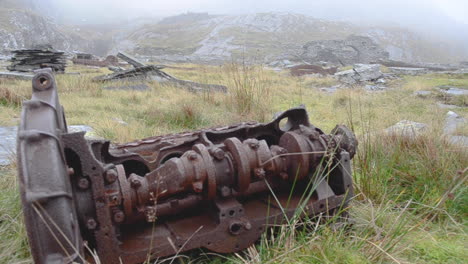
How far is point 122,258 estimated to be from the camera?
64.6 inches

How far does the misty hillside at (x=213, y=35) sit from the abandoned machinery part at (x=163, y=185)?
165 feet

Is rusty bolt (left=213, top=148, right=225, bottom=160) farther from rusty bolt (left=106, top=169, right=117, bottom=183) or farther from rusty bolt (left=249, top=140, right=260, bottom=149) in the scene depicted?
rusty bolt (left=106, top=169, right=117, bottom=183)

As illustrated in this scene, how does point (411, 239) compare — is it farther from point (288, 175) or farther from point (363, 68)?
point (363, 68)

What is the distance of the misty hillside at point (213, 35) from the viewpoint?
193 ft

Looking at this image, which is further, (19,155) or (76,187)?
(76,187)

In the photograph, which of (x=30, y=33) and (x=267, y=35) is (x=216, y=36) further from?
(x=30, y=33)

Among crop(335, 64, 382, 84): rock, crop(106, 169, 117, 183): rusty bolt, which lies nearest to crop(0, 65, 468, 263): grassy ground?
crop(106, 169, 117, 183): rusty bolt

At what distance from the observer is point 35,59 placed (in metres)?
15.0

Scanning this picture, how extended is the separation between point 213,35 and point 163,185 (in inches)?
2825

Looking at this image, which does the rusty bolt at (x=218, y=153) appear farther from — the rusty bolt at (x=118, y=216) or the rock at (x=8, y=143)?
the rock at (x=8, y=143)

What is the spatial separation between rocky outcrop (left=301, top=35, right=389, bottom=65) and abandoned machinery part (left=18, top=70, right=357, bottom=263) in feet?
116

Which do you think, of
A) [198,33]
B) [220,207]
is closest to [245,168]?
[220,207]

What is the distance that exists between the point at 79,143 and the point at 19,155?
0.32 metres

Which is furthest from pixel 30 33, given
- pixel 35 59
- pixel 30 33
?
pixel 35 59
